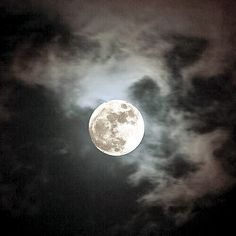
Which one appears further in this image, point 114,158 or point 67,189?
Answer: point 67,189

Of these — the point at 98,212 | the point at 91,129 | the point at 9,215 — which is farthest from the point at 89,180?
the point at 91,129

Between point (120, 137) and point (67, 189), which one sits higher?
point (67, 189)

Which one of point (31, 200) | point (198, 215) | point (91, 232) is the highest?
point (31, 200)

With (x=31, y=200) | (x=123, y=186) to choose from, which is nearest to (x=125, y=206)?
(x=123, y=186)

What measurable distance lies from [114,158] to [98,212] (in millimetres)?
4370

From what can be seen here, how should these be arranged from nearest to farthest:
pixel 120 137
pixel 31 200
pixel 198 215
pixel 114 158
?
pixel 120 137 < pixel 114 158 < pixel 31 200 < pixel 198 215

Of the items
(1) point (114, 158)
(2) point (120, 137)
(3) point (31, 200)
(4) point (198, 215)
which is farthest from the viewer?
(4) point (198, 215)

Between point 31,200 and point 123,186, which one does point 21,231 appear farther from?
point 123,186

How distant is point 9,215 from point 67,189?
9.40ft

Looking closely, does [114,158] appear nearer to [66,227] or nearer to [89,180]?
[89,180]

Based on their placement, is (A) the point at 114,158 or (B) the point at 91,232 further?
(B) the point at 91,232

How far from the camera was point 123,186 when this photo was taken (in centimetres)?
1520

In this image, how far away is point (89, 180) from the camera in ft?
51.6

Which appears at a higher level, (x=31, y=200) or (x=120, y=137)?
(x=31, y=200)
